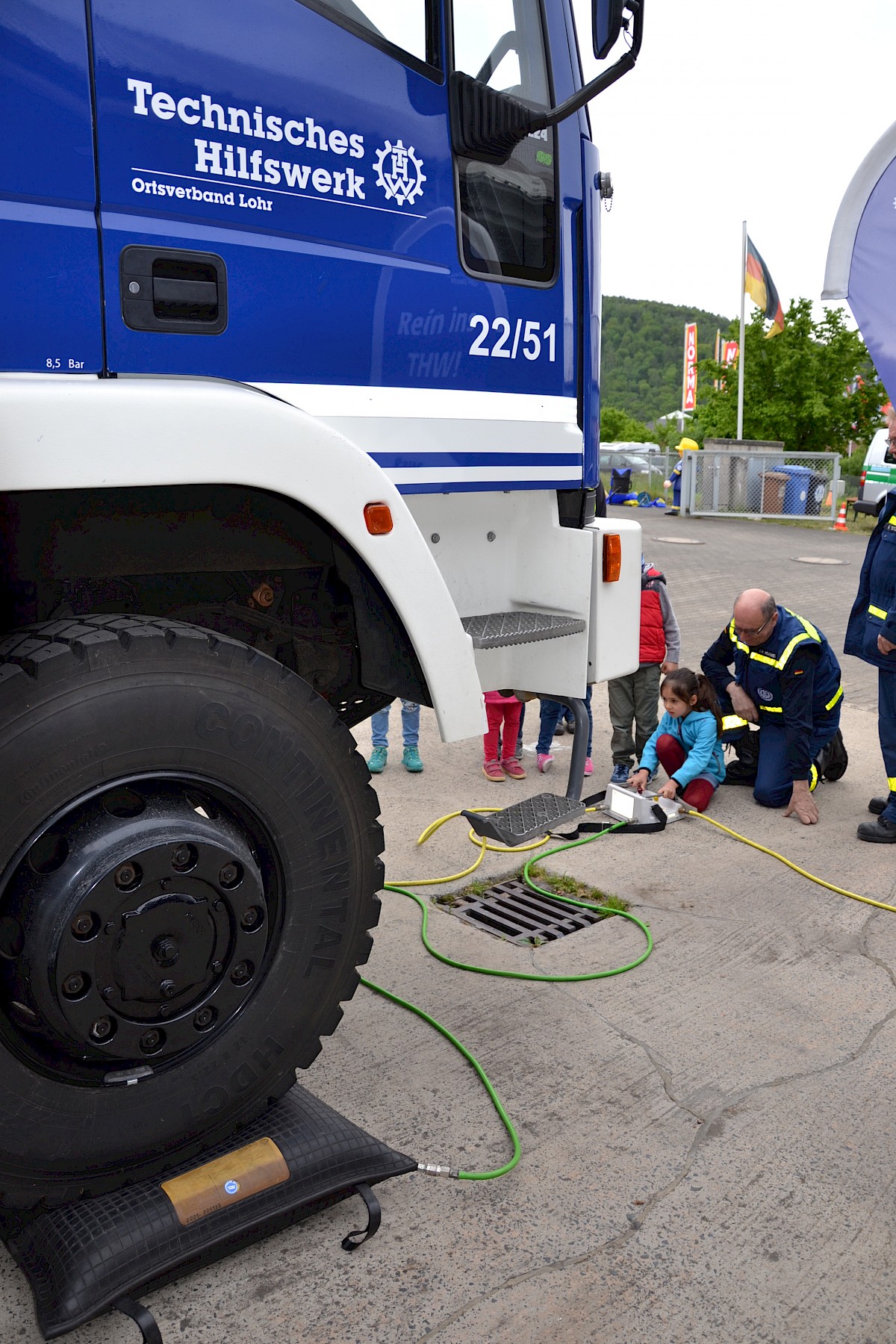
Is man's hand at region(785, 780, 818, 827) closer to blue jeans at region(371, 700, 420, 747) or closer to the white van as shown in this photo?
blue jeans at region(371, 700, 420, 747)

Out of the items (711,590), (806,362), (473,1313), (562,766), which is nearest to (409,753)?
(562,766)

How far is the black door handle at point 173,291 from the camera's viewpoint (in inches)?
86.8

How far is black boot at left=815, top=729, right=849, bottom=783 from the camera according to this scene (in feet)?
18.9

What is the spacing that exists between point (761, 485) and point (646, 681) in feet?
56.3

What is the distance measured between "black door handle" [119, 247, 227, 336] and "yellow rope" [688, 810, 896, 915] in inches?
132

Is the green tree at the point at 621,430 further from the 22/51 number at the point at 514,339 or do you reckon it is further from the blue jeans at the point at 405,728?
the 22/51 number at the point at 514,339

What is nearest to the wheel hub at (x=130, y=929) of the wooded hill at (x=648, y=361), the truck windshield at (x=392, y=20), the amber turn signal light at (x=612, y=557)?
the amber turn signal light at (x=612, y=557)

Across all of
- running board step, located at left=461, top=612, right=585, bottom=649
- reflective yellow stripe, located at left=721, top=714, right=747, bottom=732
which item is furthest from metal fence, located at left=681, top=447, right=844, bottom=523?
running board step, located at left=461, top=612, right=585, bottom=649

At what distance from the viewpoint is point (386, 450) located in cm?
265

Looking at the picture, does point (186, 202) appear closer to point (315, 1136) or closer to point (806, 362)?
point (315, 1136)

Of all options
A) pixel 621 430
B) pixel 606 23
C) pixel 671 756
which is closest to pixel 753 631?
pixel 671 756

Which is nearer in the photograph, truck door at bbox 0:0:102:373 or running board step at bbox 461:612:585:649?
truck door at bbox 0:0:102:373

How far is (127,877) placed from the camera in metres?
2.08

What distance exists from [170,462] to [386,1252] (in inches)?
68.1
